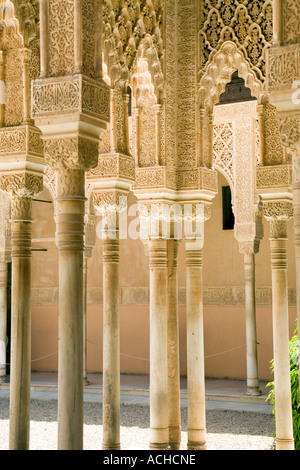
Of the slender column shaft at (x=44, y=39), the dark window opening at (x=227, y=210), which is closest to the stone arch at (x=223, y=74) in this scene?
the slender column shaft at (x=44, y=39)

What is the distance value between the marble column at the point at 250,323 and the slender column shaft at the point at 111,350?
734 cm

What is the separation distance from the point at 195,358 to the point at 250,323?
252 inches

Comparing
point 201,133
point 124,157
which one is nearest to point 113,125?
point 124,157

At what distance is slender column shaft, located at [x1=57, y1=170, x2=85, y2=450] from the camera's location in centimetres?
533

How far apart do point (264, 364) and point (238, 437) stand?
18.8 feet

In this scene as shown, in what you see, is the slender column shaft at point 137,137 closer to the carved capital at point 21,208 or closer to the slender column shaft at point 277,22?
the carved capital at point 21,208

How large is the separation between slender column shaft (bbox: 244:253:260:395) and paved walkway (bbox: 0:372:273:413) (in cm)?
32

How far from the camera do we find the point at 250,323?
14.6 meters

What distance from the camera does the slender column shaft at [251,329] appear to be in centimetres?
1466

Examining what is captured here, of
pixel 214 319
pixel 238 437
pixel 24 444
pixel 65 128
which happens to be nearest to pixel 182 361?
pixel 214 319

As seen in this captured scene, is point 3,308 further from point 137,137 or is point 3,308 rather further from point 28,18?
point 28,18

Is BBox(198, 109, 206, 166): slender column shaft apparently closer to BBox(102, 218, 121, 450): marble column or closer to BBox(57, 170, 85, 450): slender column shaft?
BBox(102, 218, 121, 450): marble column

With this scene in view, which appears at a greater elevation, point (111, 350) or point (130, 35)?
point (130, 35)

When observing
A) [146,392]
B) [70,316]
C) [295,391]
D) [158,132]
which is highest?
[158,132]
